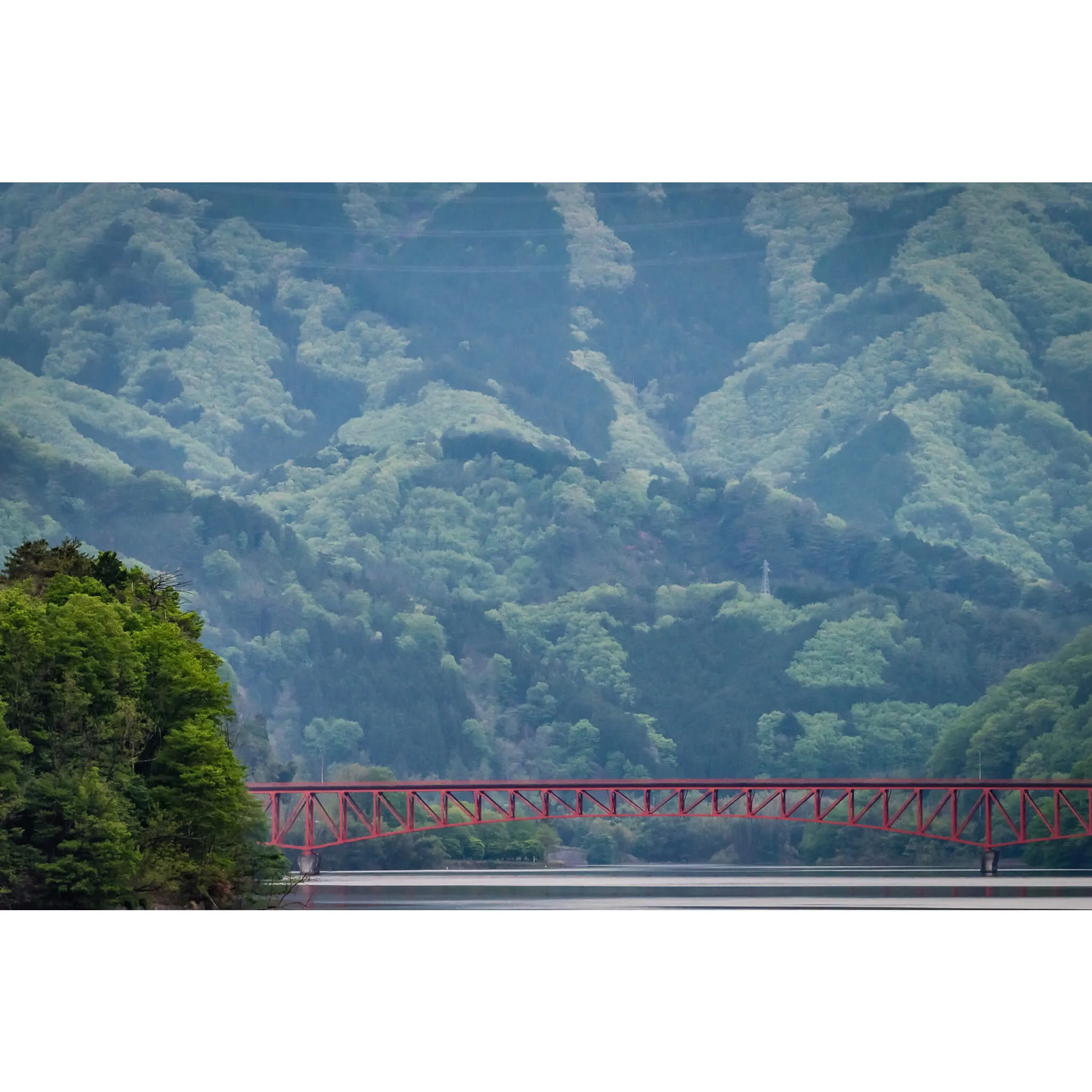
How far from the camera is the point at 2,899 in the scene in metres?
55.6

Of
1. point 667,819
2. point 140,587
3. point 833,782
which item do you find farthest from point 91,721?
point 667,819

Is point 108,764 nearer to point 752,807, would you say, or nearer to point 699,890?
point 699,890

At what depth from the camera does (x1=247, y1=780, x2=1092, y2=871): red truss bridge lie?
11725 centimetres

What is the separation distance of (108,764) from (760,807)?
214ft

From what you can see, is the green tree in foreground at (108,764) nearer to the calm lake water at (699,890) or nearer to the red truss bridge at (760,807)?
the calm lake water at (699,890)

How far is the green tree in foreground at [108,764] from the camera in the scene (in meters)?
55.9

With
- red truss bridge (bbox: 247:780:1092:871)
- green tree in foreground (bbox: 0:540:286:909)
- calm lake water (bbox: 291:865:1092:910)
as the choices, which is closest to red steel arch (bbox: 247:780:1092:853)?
red truss bridge (bbox: 247:780:1092:871)

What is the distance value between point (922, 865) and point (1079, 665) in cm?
3847

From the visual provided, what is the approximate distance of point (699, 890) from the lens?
11025 centimetres

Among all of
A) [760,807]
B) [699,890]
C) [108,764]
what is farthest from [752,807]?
[108,764]

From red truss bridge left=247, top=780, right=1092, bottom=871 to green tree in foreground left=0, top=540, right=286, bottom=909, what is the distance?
4687 cm

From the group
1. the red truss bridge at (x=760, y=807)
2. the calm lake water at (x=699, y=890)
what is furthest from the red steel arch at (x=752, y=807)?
the calm lake water at (x=699, y=890)

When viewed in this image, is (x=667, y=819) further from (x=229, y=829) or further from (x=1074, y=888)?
(x=229, y=829)
